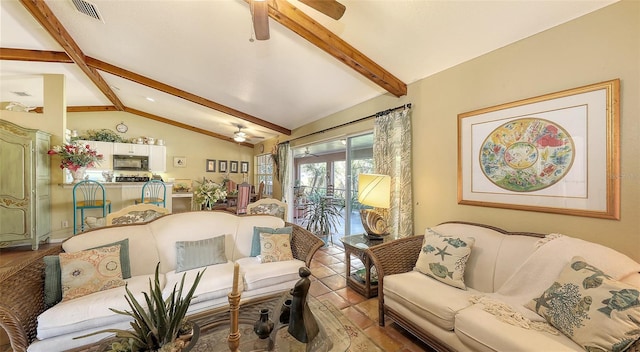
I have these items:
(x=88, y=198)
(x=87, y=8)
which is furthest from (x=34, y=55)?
(x=88, y=198)

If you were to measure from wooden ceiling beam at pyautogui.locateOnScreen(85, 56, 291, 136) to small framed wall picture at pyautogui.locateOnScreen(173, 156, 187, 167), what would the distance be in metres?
3.23

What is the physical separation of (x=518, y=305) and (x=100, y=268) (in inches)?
122

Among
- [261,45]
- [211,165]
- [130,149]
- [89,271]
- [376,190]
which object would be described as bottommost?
[89,271]

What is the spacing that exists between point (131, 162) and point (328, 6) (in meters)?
6.84

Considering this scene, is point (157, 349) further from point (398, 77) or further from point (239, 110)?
point (239, 110)

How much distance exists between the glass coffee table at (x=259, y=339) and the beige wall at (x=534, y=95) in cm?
180

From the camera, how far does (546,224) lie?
1.86m

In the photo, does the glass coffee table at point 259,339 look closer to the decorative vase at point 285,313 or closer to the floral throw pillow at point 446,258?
the decorative vase at point 285,313

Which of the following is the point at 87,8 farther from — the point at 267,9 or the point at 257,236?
the point at 257,236

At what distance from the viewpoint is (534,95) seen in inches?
74.4

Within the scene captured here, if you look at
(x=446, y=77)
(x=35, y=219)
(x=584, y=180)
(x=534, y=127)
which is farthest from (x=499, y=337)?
(x=35, y=219)

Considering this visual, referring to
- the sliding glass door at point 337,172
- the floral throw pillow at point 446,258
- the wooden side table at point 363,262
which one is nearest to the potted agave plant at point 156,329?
the wooden side table at point 363,262

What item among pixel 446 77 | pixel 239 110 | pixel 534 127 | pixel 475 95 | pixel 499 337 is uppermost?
pixel 239 110

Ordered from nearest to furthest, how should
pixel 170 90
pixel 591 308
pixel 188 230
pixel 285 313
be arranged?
1. pixel 591 308
2. pixel 285 313
3. pixel 188 230
4. pixel 170 90
